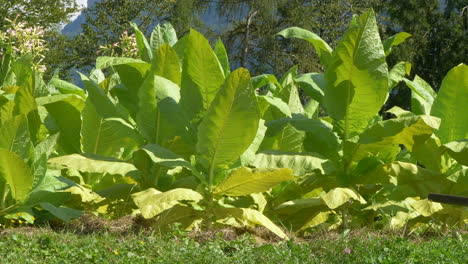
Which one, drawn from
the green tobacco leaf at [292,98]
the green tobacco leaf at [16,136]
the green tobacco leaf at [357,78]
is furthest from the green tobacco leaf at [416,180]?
the green tobacco leaf at [16,136]

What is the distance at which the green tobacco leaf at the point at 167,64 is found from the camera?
4.15m

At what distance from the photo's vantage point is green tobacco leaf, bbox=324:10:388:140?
13.1 ft

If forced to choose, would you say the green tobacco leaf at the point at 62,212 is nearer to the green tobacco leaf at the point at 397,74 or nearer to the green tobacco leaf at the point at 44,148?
the green tobacco leaf at the point at 44,148

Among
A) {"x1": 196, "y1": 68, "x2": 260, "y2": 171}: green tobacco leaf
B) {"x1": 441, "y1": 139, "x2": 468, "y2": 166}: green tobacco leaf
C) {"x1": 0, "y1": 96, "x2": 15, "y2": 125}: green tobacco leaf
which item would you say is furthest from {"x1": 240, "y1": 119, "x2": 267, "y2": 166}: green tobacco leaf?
{"x1": 0, "y1": 96, "x2": 15, "y2": 125}: green tobacco leaf

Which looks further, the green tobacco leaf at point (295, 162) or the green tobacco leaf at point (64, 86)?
the green tobacco leaf at point (64, 86)

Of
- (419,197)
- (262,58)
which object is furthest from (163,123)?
(262,58)

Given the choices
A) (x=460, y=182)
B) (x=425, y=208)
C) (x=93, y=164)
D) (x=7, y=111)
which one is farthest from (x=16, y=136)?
(x=460, y=182)

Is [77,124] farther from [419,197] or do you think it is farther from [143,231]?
[419,197]

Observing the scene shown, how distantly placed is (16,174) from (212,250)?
3.85 feet

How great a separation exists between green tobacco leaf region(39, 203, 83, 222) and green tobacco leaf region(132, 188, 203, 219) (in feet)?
1.32

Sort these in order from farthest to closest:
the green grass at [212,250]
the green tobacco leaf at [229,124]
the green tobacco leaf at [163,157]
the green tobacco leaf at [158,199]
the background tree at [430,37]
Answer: the background tree at [430,37]
the green tobacco leaf at [163,157]
the green tobacco leaf at [229,124]
the green tobacco leaf at [158,199]
the green grass at [212,250]

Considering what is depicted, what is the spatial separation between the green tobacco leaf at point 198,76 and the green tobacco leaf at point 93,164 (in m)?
0.48

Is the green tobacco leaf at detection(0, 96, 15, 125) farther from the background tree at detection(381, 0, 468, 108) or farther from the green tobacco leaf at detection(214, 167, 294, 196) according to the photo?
the background tree at detection(381, 0, 468, 108)

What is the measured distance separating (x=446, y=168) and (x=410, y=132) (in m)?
0.54
